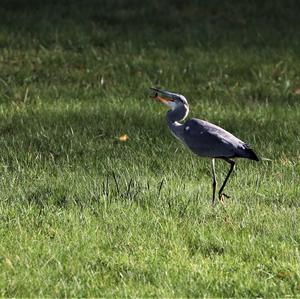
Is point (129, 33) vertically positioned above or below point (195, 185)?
below

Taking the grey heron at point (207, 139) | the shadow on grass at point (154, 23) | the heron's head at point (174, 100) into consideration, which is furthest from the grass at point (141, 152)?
the heron's head at point (174, 100)

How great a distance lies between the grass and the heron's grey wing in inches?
15.6

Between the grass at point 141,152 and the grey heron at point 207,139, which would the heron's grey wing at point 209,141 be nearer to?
the grey heron at point 207,139

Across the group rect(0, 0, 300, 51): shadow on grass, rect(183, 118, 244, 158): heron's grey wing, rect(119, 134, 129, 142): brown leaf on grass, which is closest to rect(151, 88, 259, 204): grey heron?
rect(183, 118, 244, 158): heron's grey wing

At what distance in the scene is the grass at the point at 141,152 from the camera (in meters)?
4.91

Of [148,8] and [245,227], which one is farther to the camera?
[148,8]

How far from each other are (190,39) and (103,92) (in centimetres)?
265

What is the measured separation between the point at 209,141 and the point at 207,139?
31mm

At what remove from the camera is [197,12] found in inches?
545

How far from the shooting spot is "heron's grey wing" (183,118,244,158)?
19.3 feet

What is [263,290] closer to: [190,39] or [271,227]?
[271,227]

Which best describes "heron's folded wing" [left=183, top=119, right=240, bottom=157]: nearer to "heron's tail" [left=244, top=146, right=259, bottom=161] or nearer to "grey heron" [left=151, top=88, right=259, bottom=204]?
"grey heron" [left=151, top=88, right=259, bottom=204]

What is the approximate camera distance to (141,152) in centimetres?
770

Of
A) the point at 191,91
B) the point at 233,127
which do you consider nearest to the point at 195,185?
the point at 233,127
